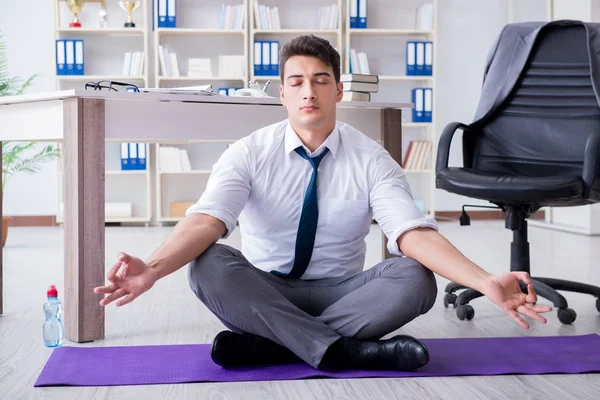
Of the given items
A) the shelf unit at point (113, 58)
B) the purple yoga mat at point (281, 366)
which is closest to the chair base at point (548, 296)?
the purple yoga mat at point (281, 366)

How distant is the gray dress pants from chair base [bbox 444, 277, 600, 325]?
729 mm

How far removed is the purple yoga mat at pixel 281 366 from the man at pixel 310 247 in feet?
0.21

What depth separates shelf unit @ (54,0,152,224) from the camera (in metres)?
6.55

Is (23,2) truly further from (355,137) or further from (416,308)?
(416,308)

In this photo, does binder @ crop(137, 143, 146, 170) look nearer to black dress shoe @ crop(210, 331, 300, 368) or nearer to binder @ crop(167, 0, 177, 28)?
binder @ crop(167, 0, 177, 28)

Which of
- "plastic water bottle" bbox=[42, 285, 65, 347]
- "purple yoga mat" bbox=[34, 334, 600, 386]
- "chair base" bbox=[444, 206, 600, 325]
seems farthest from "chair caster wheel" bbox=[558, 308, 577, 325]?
"plastic water bottle" bbox=[42, 285, 65, 347]

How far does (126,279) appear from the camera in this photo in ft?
5.70

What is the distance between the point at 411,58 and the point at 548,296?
4.10 metres

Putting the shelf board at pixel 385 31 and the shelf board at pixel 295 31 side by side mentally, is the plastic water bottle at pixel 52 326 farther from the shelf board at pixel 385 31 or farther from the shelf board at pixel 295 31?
the shelf board at pixel 385 31

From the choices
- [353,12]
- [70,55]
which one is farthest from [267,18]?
[70,55]

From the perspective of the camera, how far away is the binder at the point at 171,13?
21.1 ft

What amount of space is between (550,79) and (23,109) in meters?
1.98

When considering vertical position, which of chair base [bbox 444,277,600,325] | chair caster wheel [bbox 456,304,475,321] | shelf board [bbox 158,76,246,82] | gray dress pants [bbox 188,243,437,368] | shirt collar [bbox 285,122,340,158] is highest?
shelf board [bbox 158,76,246,82]

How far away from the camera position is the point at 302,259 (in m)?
2.24
